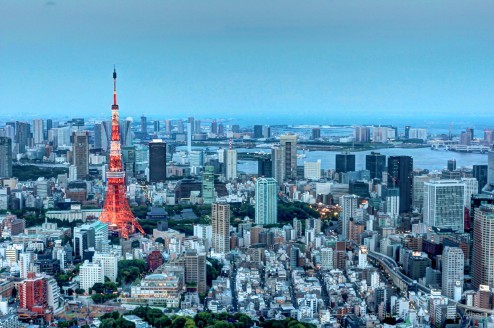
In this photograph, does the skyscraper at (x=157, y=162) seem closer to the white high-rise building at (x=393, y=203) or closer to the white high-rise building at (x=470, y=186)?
the white high-rise building at (x=393, y=203)

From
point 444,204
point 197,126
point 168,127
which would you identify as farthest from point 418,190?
point 197,126

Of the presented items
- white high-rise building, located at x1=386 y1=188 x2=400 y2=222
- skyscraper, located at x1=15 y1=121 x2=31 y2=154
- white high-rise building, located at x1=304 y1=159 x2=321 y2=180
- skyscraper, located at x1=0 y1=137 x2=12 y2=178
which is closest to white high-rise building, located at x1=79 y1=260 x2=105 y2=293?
white high-rise building, located at x1=386 y1=188 x2=400 y2=222

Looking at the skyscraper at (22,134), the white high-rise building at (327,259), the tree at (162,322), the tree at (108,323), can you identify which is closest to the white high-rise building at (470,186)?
the white high-rise building at (327,259)

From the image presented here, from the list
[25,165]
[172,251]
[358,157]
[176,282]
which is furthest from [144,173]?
[176,282]

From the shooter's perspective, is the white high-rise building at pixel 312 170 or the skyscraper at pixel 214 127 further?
the skyscraper at pixel 214 127

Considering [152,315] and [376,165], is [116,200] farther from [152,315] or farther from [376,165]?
[376,165]

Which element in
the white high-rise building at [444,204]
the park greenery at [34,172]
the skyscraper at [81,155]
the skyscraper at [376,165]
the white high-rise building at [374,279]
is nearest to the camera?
the white high-rise building at [374,279]
